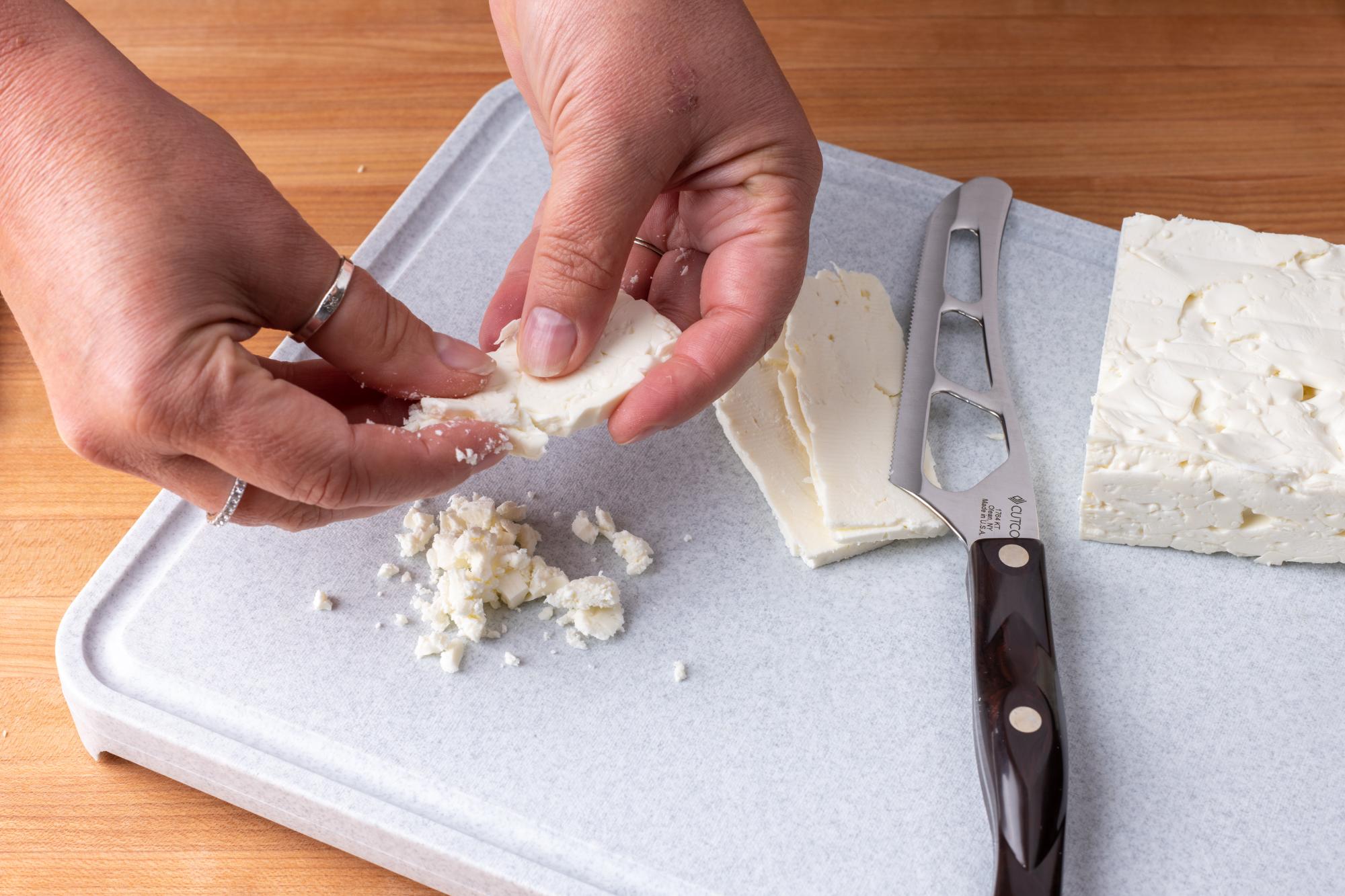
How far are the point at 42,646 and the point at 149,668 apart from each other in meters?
0.26

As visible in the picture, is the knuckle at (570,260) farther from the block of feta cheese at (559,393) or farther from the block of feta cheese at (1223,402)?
the block of feta cheese at (1223,402)

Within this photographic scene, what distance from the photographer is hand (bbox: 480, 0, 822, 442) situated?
1381 mm

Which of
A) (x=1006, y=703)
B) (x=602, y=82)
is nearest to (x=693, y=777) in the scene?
(x=1006, y=703)

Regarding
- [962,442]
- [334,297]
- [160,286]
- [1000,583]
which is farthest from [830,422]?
[160,286]

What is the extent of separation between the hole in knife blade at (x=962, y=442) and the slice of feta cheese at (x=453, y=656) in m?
0.75

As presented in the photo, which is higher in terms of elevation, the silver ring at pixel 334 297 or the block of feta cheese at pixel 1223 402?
the silver ring at pixel 334 297

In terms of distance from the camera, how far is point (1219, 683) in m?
1.51

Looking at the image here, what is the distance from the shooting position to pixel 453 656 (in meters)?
1.49

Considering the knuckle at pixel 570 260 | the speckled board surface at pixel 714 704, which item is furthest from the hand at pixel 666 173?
the speckled board surface at pixel 714 704

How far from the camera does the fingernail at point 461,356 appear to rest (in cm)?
142

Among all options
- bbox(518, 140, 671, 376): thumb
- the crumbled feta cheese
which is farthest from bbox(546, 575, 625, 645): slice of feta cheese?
bbox(518, 140, 671, 376): thumb

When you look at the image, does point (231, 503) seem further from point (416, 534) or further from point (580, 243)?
point (580, 243)

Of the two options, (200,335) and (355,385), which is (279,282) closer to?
(200,335)

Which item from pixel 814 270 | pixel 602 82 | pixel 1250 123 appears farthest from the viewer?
pixel 1250 123
